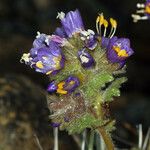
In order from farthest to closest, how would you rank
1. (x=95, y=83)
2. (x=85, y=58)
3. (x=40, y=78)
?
(x=40, y=78), (x=95, y=83), (x=85, y=58)

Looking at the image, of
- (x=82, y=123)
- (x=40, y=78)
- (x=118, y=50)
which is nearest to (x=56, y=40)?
(x=118, y=50)

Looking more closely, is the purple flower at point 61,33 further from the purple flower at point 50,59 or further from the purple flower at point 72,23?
the purple flower at point 50,59

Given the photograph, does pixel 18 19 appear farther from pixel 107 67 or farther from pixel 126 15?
pixel 107 67

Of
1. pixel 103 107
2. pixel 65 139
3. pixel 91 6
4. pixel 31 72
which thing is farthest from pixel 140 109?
pixel 103 107

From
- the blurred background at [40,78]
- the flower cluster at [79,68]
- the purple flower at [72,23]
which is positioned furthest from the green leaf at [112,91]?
the blurred background at [40,78]

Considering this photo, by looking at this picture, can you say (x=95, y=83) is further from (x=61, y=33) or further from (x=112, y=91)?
(x=61, y=33)

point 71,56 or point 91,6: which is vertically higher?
point 91,6

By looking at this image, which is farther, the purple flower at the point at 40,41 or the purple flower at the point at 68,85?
the purple flower at the point at 40,41
